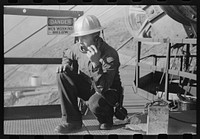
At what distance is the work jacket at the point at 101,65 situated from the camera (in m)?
3.13

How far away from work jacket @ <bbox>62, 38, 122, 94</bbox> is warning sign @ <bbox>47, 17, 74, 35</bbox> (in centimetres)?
22

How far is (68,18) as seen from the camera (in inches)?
123

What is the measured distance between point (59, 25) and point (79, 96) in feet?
2.99

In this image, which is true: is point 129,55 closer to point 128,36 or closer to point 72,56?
point 128,36

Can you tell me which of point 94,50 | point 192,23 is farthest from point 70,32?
point 192,23

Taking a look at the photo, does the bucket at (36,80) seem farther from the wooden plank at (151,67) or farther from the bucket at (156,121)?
the bucket at (156,121)

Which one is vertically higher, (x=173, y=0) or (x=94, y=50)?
(x=173, y=0)

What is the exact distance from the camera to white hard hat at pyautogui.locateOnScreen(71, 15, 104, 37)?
309 cm

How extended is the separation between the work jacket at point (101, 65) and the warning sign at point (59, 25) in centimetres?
22

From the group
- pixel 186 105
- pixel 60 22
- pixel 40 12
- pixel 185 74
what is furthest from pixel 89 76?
pixel 186 105

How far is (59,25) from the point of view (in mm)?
3131

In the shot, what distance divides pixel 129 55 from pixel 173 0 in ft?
2.73

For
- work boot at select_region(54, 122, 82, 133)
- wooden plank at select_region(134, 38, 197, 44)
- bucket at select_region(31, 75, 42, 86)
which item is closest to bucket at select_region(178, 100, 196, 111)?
wooden plank at select_region(134, 38, 197, 44)

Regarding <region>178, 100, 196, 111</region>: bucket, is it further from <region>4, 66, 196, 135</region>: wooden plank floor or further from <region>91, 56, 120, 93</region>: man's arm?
<region>91, 56, 120, 93</region>: man's arm
